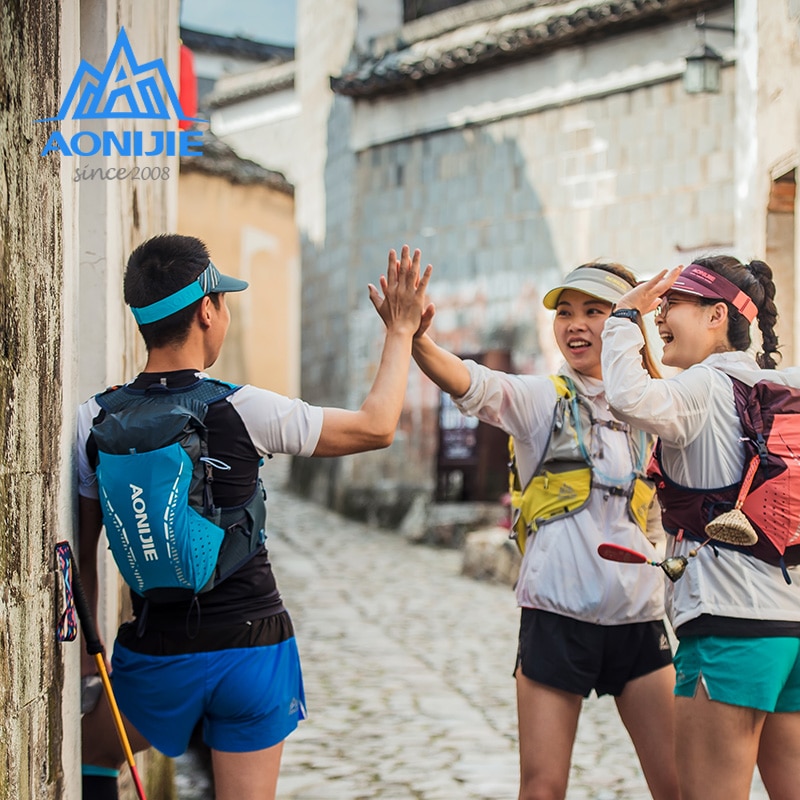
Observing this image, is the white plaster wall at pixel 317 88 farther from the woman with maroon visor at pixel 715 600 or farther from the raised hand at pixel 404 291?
the woman with maroon visor at pixel 715 600

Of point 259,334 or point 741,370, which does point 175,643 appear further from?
point 259,334

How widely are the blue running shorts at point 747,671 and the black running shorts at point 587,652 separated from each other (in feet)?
1.54

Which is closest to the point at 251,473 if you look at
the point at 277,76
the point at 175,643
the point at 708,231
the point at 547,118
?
the point at 175,643

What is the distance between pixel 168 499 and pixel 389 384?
58cm

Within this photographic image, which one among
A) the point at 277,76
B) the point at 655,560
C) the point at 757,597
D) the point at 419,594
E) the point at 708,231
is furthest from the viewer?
the point at 277,76

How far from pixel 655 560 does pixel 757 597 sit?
636mm

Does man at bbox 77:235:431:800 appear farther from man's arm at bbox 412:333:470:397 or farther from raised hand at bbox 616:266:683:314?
raised hand at bbox 616:266:683:314

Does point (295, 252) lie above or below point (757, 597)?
above

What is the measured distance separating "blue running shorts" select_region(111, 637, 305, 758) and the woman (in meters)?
0.73

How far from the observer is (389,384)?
9.64 ft

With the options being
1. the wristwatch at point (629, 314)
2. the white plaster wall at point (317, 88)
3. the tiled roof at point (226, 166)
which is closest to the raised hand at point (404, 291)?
the wristwatch at point (629, 314)

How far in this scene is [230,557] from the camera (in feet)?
9.46

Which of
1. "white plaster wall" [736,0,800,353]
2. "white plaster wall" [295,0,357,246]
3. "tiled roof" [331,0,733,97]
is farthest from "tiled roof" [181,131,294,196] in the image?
"white plaster wall" [736,0,800,353]

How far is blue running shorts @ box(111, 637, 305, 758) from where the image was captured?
2910 millimetres
